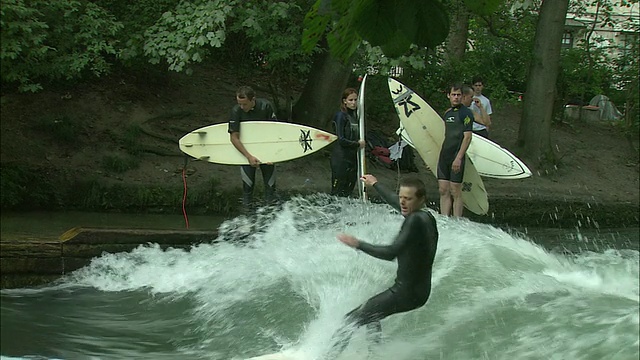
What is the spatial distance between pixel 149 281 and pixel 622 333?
478 cm

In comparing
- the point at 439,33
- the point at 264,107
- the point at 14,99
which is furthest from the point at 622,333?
the point at 14,99

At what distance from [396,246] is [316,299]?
6.81ft

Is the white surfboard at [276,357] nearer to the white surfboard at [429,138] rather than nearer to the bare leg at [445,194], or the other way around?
the bare leg at [445,194]

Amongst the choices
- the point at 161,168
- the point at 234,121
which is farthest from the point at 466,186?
the point at 161,168

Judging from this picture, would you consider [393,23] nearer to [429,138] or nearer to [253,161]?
[253,161]

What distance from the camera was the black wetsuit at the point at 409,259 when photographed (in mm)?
5449

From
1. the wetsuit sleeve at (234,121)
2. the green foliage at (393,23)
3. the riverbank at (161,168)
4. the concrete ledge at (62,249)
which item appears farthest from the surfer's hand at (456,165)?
the green foliage at (393,23)

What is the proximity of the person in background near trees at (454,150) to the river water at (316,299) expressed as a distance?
0.32m

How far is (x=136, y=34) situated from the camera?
11148 mm

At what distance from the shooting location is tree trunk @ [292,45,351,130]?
13000 mm

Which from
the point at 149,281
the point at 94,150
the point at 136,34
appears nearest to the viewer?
the point at 149,281

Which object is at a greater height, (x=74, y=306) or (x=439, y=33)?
(x=439, y=33)

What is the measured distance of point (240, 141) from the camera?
9438mm

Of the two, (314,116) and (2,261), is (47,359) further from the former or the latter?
(314,116)
